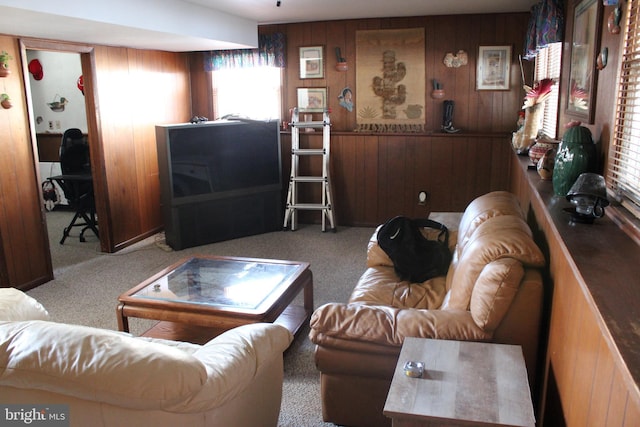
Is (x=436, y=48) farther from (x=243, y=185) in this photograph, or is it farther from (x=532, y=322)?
(x=532, y=322)

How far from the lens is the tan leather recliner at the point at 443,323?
1983mm

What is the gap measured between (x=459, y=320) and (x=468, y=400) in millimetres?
522

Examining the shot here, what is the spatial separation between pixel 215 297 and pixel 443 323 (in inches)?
57.8

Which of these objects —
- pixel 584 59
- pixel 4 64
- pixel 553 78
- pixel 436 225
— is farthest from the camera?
pixel 553 78

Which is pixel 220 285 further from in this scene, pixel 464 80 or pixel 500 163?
pixel 464 80

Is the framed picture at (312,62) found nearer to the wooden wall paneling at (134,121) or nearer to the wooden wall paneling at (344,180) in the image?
the wooden wall paneling at (344,180)

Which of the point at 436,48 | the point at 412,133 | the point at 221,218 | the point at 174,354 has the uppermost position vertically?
the point at 436,48

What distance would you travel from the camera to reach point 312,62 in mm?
5703

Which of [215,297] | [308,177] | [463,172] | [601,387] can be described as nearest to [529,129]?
[463,172]

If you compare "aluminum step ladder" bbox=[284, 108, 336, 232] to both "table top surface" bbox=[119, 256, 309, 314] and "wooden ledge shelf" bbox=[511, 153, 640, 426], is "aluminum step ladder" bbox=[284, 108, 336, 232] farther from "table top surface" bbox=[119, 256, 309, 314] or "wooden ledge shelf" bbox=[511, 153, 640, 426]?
"wooden ledge shelf" bbox=[511, 153, 640, 426]

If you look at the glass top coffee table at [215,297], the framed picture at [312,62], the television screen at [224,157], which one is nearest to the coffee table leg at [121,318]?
the glass top coffee table at [215,297]

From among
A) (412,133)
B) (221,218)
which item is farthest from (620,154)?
(221,218)

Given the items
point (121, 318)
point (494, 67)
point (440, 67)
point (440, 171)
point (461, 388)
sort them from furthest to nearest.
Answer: point (440, 171)
point (440, 67)
point (494, 67)
point (121, 318)
point (461, 388)

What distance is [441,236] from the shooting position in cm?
338
